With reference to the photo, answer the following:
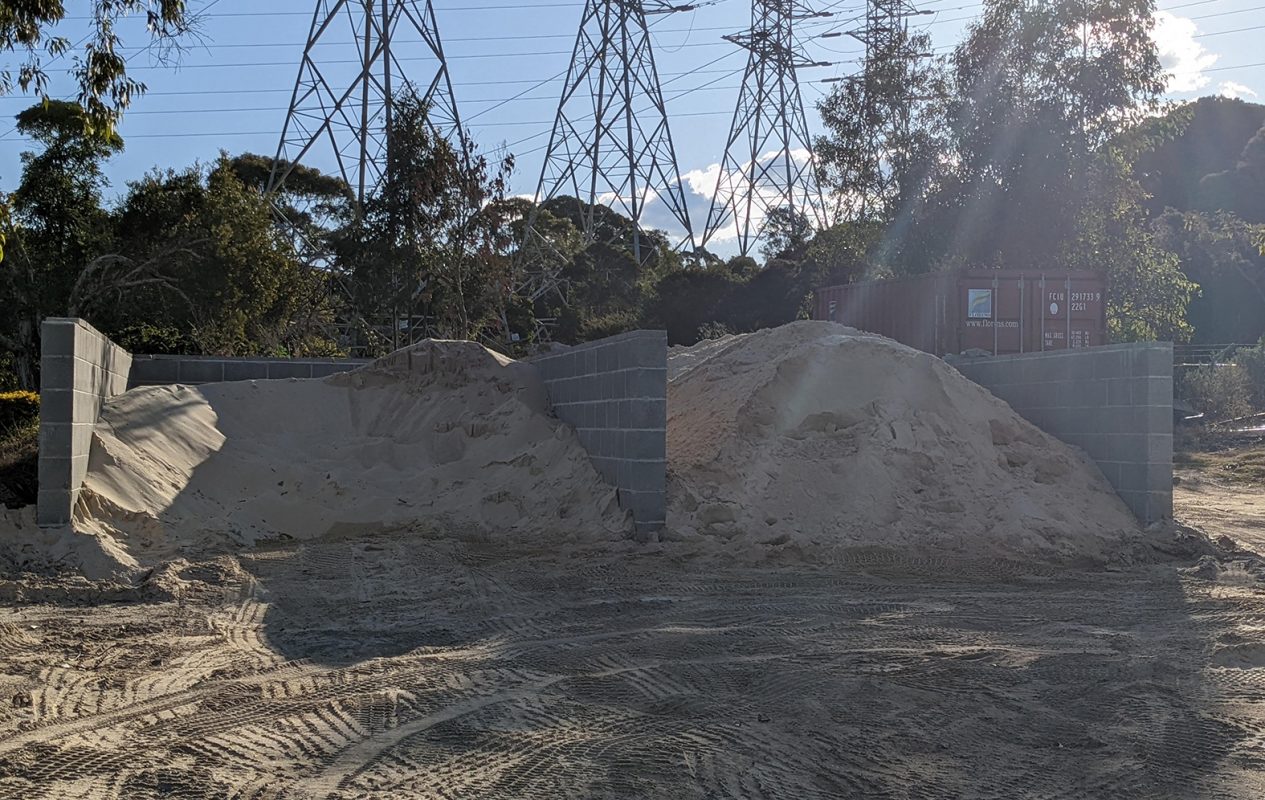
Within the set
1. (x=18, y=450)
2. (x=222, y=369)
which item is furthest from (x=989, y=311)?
(x=18, y=450)

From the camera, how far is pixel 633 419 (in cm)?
911

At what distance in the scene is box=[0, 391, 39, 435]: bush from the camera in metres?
12.9

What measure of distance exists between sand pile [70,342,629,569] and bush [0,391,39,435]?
123 inches

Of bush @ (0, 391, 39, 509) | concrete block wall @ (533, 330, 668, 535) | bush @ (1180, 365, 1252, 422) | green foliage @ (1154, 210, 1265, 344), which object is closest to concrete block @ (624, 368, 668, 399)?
concrete block wall @ (533, 330, 668, 535)

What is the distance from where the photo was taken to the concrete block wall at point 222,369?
39.7 ft

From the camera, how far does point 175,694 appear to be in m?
4.90

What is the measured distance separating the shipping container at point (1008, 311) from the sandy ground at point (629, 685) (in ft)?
22.0

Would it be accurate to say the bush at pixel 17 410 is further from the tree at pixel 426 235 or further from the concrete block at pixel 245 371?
the tree at pixel 426 235

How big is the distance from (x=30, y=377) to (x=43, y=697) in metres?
17.7

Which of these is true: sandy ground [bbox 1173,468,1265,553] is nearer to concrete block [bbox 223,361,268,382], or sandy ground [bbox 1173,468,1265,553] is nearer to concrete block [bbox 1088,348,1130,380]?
concrete block [bbox 1088,348,1130,380]

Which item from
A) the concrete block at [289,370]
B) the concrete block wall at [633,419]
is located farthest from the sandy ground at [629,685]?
the concrete block at [289,370]

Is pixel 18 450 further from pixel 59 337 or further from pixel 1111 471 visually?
pixel 1111 471

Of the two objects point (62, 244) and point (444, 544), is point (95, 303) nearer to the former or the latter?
point (62, 244)

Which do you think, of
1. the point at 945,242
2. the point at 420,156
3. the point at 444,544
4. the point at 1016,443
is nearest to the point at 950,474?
the point at 1016,443
